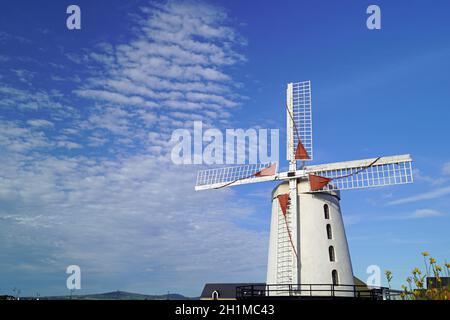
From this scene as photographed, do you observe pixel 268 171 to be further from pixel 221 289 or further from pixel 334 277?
pixel 221 289

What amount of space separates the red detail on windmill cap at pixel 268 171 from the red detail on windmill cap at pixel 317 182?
100 inches

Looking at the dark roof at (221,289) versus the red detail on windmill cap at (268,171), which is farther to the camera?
the dark roof at (221,289)

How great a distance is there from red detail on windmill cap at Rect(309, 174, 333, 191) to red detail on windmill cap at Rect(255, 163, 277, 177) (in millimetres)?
2549

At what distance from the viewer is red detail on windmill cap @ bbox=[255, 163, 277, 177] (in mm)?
28733

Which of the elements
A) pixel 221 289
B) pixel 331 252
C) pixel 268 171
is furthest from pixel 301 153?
pixel 221 289

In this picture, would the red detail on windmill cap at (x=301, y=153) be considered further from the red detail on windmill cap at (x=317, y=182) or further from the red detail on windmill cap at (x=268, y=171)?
the red detail on windmill cap at (x=317, y=182)

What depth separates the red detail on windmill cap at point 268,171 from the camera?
2873cm

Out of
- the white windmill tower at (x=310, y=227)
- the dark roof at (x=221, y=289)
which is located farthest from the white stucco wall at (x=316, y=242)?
the dark roof at (x=221, y=289)

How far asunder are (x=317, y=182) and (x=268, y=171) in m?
3.35

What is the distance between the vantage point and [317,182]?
26984 mm
